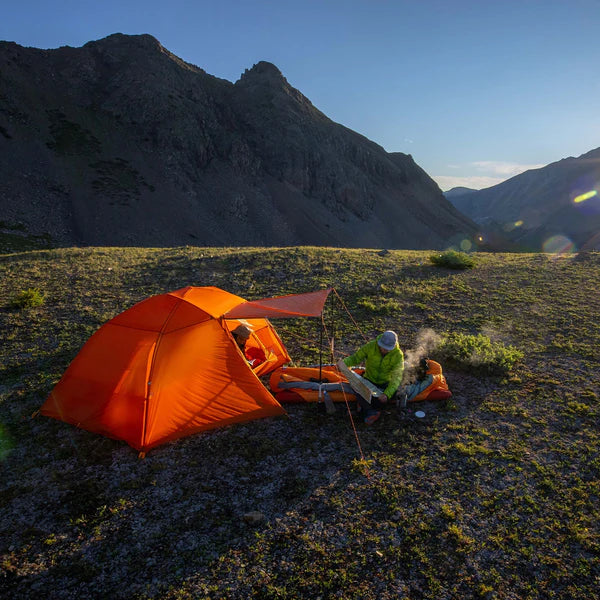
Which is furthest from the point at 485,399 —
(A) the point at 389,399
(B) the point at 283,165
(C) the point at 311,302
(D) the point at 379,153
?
(D) the point at 379,153

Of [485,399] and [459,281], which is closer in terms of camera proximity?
[485,399]

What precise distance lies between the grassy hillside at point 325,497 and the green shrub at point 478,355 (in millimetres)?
172

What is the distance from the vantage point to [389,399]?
8.31 meters

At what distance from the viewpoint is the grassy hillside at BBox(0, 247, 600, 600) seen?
15.3 feet

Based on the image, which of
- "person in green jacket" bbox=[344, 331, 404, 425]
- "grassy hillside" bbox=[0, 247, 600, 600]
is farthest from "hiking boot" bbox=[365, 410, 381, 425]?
"grassy hillside" bbox=[0, 247, 600, 600]

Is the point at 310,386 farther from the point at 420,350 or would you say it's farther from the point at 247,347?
the point at 420,350

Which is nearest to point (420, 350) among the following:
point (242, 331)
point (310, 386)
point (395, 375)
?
point (395, 375)

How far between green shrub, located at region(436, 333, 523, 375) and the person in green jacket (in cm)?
276

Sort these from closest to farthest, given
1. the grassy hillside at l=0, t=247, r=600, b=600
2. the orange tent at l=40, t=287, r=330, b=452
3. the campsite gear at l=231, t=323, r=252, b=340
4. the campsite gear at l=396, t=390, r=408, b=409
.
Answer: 1. the grassy hillside at l=0, t=247, r=600, b=600
2. the orange tent at l=40, t=287, r=330, b=452
3. the campsite gear at l=396, t=390, r=408, b=409
4. the campsite gear at l=231, t=323, r=252, b=340

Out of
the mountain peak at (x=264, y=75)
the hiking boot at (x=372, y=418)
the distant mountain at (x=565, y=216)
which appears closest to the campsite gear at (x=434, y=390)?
the hiking boot at (x=372, y=418)

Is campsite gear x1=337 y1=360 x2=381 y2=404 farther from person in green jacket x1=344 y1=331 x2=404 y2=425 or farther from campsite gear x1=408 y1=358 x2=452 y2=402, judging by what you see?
campsite gear x1=408 y1=358 x2=452 y2=402

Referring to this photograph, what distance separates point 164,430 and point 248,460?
1.73 meters

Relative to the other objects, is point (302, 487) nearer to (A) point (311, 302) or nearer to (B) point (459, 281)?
(A) point (311, 302)

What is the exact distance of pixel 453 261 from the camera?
18594 millimetres
